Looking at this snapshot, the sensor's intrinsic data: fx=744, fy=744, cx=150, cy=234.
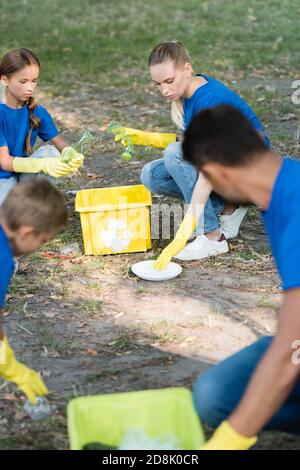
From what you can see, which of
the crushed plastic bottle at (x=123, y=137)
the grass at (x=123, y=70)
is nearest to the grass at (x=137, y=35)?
the grass at (x=123, y=70)

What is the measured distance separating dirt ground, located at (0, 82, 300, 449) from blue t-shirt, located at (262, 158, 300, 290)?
2.61 ft

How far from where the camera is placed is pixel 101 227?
3824 millimetres

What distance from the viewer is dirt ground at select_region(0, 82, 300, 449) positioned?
2.78 metres

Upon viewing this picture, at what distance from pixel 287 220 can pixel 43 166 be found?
218 cm

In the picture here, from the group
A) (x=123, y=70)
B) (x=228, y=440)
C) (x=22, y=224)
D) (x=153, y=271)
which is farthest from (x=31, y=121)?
(x=123, y=70)

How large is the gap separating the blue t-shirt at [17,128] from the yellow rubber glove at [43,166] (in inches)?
5.8

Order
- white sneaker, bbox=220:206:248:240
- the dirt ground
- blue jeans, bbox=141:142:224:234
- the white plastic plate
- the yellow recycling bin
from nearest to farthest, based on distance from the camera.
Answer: the dirt ground → the white plastic plate → the yellow recycling bin → blue jeans, bbox=141:142:224:234 → white sneaker, bbox=220:206:248:240

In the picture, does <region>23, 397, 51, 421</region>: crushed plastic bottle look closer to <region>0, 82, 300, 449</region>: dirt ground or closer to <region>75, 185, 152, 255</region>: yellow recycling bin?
<region>0, 82, 300, 449</region>: dirt ground

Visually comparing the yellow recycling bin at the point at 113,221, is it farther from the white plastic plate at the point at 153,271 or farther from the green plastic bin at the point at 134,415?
the green plastic bin at the point at 134,415

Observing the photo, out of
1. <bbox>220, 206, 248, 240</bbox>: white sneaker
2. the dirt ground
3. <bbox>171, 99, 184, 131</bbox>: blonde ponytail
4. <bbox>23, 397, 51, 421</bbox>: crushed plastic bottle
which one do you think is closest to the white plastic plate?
the dirt ground

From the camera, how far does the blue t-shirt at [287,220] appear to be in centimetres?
192

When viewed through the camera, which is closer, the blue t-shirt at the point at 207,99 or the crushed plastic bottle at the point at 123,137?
the blue t-shirt at the point at 207,99

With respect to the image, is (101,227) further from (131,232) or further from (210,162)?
(210,162)

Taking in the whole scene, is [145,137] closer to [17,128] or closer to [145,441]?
[17,128]
